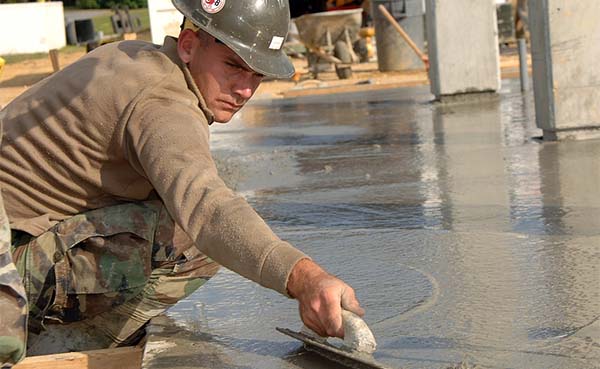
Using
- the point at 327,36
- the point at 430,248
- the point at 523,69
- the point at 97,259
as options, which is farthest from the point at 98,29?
the point at 97,259

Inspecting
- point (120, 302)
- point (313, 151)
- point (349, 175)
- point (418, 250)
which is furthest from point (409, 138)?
point (120, 302)

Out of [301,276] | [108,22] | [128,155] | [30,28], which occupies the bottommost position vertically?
[301,276]

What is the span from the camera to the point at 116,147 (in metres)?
3.72

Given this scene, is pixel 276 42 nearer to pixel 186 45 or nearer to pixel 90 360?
pixel 186 45

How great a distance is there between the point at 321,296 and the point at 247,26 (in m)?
1.13

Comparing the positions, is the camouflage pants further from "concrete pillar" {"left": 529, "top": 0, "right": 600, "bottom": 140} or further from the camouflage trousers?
"concrete pillar" {"left": 529, "top": 0, "right": 600, "bottom": 140}

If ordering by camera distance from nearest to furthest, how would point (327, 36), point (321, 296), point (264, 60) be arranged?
point (321, 296)
point (264, 60)
point (327, 36)

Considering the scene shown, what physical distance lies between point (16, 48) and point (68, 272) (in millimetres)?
31897

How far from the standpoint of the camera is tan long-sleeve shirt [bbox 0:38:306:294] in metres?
3.26

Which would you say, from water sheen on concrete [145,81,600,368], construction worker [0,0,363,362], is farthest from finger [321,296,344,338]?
construction worker [0,0,363,362]

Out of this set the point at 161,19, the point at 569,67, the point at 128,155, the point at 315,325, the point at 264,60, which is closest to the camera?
the point at 315,325

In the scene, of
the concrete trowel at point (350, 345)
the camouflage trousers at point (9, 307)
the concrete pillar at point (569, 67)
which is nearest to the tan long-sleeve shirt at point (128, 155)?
the concrete trowel at point (350, 345)

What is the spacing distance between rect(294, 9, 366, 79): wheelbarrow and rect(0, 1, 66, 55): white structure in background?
13975mm

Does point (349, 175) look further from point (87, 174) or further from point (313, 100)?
point (313, 100)
